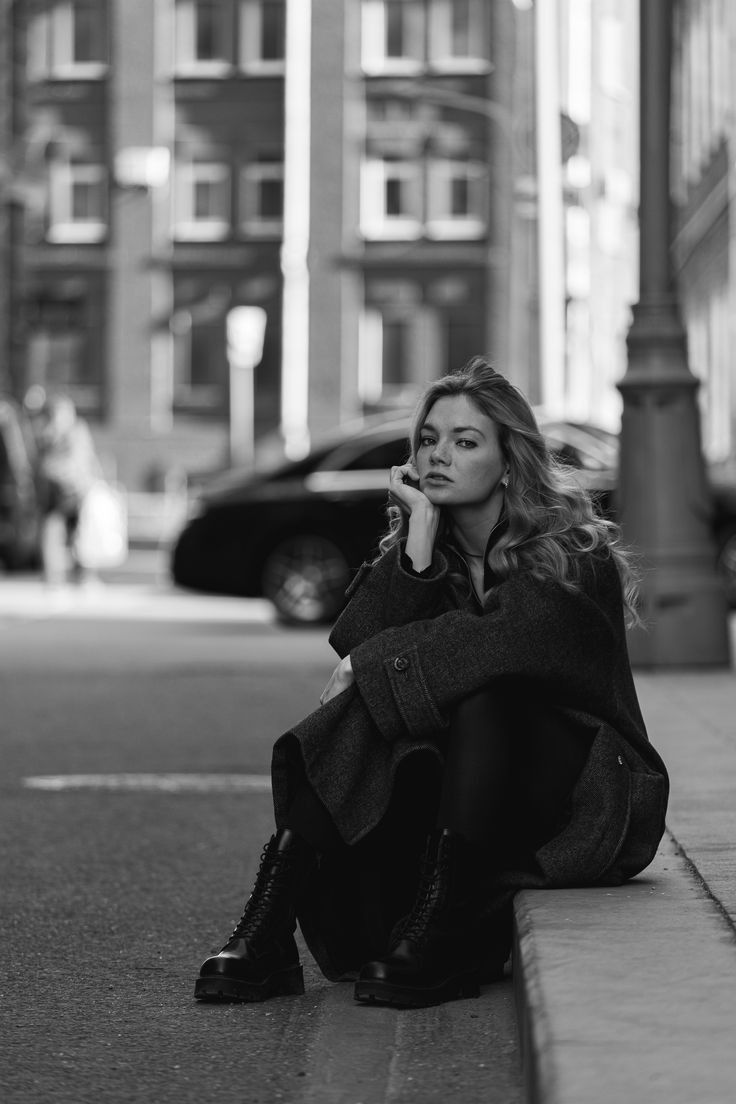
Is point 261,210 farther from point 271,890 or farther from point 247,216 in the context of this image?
point 271,890

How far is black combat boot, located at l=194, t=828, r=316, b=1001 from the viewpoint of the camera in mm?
4430

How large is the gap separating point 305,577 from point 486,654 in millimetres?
11465

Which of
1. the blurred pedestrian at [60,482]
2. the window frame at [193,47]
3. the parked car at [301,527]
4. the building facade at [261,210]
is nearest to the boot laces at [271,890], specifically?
the parked car at [301,527]

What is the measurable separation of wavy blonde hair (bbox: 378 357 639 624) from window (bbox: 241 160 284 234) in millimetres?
38613

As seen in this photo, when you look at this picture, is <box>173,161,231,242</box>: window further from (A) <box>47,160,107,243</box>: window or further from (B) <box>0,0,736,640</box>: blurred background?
(A) <box>47,160,107,243</box>: window

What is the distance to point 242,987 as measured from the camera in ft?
14.6

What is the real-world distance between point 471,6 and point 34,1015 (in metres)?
39.9

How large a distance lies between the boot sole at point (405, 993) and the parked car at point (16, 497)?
19.0 meters

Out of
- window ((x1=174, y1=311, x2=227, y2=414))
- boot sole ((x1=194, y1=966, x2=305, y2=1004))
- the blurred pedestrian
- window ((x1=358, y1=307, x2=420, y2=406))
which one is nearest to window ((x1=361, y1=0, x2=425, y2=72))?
window ((x1=358, y1=307, x2=420, y2=406))

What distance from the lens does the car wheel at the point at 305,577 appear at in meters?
15.8

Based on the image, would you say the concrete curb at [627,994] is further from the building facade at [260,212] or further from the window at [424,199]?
the window at [424,199]

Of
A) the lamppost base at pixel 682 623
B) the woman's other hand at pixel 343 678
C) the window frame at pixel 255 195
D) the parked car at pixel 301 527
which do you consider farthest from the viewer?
the window frame at pixel 255 195

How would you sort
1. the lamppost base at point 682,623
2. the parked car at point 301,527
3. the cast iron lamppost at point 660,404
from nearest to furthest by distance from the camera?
the lamppost base at point 682,623 → the cast iron lamppost at point 660,404 → the parked car at point 301,527

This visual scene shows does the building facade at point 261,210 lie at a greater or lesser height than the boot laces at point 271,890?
greater
